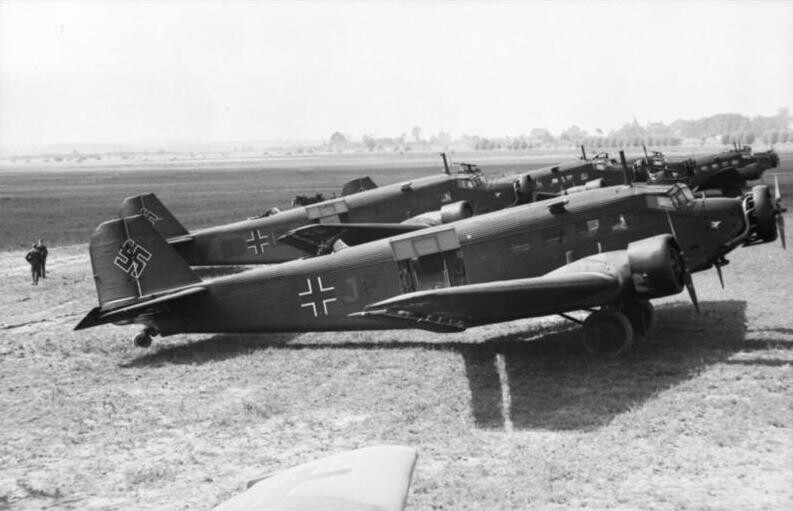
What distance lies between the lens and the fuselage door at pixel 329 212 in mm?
23562

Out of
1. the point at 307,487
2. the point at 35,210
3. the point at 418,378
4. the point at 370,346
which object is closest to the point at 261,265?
the point at 370,346

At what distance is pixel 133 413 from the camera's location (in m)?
10.8

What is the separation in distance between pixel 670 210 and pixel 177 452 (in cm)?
930

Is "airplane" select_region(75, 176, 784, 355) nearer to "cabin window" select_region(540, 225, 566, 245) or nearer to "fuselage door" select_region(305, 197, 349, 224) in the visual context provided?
"cabin window" select_region(540, 225, 566, 245)

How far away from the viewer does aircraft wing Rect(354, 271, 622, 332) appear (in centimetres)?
1041

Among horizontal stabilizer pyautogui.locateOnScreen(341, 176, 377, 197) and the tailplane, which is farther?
horizontal stabilizer pyautogui.locateOnScreen(341, 176, 377, 197)

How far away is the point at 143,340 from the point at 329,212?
415 inches

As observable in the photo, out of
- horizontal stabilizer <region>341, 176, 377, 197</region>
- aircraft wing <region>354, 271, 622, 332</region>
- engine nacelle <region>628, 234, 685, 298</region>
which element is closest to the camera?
aircraft wing <region>354, 271, 622, 332</region>

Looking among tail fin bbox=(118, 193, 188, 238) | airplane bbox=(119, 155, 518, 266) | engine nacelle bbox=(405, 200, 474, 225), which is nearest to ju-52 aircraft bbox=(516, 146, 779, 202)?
airplane bbox=(119, 155, 518, 266)

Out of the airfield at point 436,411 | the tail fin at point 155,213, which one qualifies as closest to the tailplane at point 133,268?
the airfield at point 436,411

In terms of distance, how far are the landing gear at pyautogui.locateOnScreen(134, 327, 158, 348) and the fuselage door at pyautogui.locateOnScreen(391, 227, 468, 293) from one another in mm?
4977

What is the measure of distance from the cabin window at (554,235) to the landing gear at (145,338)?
7.66 meters

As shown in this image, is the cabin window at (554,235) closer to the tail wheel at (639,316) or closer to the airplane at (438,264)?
the airplane at (438,264)

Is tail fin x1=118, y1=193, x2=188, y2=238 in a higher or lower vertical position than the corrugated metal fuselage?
higher
